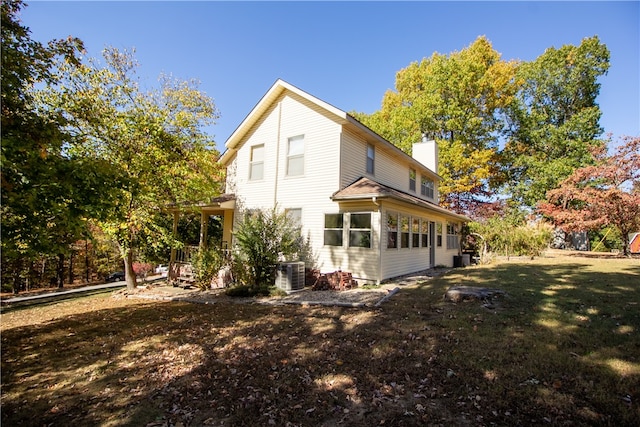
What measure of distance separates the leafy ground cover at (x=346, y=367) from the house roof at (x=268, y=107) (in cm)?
753

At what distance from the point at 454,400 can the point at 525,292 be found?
6.17 metres

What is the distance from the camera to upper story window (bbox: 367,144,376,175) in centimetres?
1328

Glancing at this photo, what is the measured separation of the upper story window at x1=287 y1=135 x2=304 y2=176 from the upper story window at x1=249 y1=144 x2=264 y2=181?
1718mm

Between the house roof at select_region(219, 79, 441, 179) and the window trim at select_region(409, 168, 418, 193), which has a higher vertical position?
the house roof at select_region(219, 79, 441, 179)

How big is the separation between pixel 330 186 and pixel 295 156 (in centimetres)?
244

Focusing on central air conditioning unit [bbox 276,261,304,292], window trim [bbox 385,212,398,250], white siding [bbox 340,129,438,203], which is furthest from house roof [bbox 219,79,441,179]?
central air conditioning unit [bbox 276,261,304,292]

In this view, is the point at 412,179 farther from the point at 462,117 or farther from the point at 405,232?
the point at 462,117

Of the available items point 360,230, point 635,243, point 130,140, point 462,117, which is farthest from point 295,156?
point 635,243

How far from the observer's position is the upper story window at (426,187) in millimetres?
18095

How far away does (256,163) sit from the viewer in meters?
14.2

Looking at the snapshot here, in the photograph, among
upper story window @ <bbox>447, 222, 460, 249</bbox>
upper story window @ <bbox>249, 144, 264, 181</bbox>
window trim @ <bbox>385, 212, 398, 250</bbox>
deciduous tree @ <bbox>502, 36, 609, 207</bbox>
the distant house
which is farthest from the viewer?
deciduous tree @ <bbox>502, 36, 609, 207</bbox>

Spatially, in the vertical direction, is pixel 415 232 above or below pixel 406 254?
above

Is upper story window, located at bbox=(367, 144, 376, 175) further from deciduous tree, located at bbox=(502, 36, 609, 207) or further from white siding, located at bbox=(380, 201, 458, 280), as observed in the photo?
deciduous tree, located at bbox=(502, 36, 609, 207)

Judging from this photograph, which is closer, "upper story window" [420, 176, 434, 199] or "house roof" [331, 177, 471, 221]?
"house roof" [331, 177, 471, 221]
